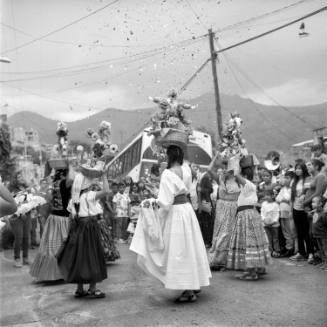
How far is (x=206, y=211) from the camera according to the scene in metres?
11.2

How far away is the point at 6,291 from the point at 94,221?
169 centimetres

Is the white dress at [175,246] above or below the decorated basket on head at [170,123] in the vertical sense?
below

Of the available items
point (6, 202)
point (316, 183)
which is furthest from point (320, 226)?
point (6, 202)

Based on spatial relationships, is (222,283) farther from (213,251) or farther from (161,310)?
(161,310)

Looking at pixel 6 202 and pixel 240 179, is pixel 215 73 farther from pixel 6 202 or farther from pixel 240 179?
pixel 6 202

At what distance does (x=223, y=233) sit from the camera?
8.09m

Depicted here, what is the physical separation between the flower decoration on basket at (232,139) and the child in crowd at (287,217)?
2114mm

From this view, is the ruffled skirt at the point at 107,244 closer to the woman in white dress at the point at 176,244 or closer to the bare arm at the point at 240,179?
the woman in white dress at the point at 176,244

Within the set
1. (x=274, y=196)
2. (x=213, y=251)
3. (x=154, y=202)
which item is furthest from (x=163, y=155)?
(x=274, y=196)

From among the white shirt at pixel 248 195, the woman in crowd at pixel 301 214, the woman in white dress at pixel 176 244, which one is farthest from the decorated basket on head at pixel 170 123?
the woman in crowd at pixel 301 214

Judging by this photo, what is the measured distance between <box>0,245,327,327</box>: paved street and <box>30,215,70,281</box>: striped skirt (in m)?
0.17

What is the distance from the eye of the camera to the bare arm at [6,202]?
11.3ft

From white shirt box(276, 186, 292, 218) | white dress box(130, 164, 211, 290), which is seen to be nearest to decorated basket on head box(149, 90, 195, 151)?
white dress box(130, 164, 211, 290)

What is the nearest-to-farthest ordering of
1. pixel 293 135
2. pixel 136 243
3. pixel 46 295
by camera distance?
pixel 136 243 < pixel 46 295 < pixel 293 135
